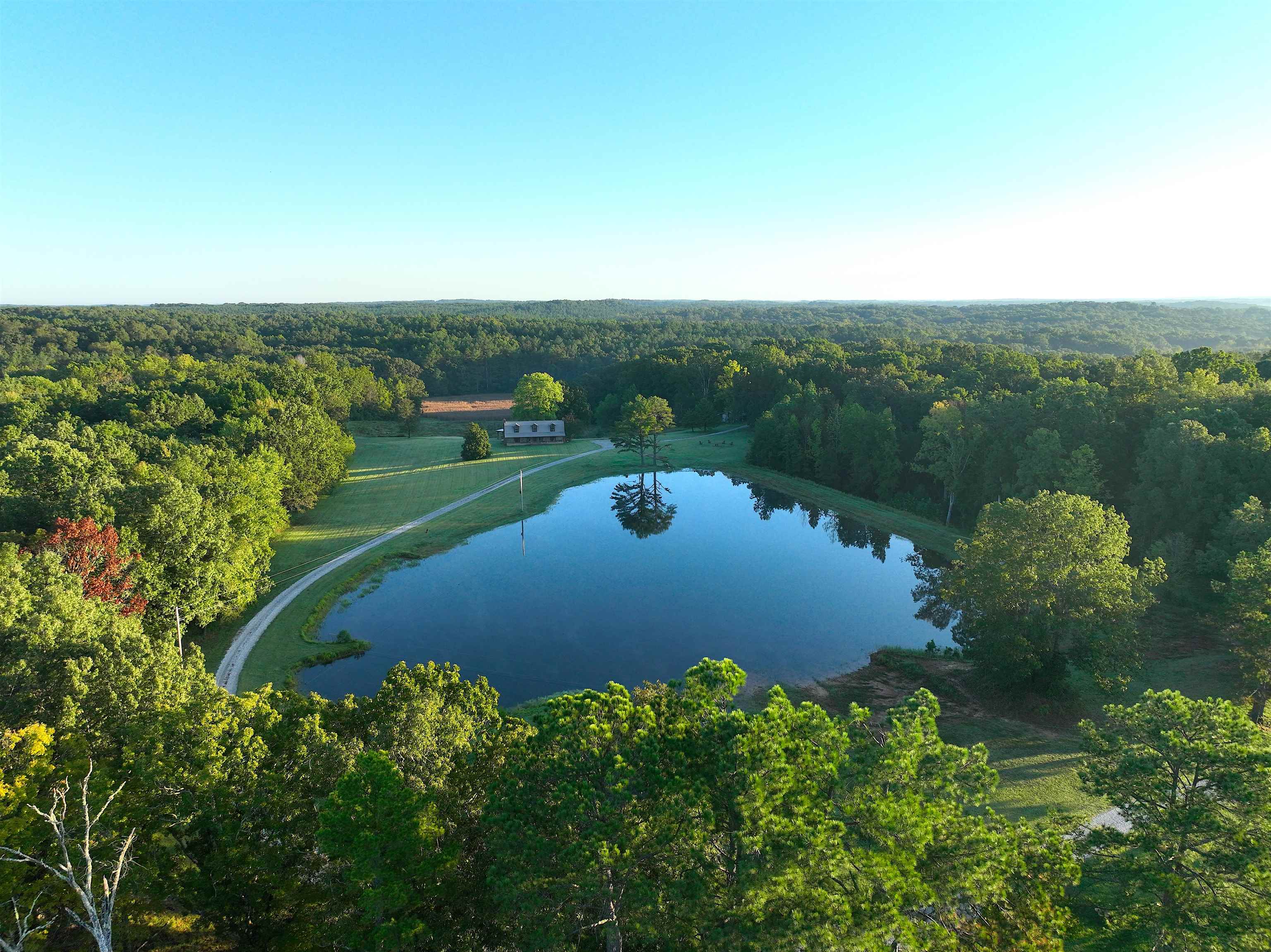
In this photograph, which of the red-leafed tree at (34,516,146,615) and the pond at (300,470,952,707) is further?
the pond at (300,470,952,707)

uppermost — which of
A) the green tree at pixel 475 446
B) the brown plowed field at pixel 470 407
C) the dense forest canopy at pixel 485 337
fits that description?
the dense forest canopy at pixel 485 337

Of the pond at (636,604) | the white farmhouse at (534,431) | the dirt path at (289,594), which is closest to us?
the dirt path at (289,594)

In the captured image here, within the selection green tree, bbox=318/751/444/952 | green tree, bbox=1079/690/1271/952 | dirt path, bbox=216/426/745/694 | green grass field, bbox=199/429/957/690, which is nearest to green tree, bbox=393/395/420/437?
green grass field, bbox=199/429/957/690

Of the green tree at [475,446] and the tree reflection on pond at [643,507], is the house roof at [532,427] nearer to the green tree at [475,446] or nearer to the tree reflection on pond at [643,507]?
the green tree at [475,446]

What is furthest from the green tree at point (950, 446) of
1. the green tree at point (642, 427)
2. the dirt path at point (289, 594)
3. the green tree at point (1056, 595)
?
the dirt path at point (289, 594)

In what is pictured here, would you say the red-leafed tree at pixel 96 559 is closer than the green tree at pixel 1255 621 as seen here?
No

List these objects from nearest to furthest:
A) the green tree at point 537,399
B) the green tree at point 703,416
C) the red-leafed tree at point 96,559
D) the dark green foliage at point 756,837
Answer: the dark green foliage at point 756,837 → the red-leafed tree at point 96,559 → the green tree at point 537,399 → the green tree at point 703,416

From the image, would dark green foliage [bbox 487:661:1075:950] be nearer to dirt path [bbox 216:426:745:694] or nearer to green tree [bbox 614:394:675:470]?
dirt path [bbox 216:426:745:694]
